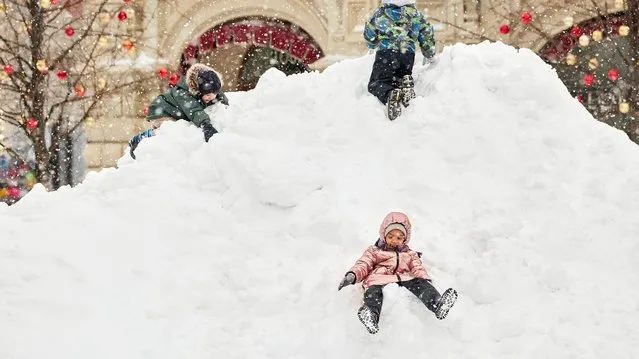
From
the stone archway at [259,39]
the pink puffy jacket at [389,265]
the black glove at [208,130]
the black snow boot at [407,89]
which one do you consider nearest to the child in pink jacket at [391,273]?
the pink puffy jacket at [389,265]

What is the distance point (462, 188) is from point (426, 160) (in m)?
0.40

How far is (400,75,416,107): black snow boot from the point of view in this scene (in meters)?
6.73

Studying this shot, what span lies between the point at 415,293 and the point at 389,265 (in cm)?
28

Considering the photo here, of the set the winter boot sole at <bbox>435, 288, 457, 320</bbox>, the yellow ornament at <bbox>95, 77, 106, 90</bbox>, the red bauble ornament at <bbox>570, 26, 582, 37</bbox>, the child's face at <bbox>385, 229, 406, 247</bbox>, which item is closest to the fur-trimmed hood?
the child's face at <bbox>385, 229, 406, 247</bbox>

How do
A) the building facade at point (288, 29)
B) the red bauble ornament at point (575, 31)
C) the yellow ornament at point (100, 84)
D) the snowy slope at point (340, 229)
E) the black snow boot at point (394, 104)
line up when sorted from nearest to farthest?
the snowy slope at point (340, 229)
the black snow boot at point (394, 104)
the red bauble ornament at point (575, 31)
the yellow ornament at point (100, 84)
the building facade at point (288, 29)

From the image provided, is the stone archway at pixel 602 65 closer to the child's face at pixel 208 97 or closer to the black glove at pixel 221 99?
the black glove at pixel 221 99

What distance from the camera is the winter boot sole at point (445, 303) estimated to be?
488cm

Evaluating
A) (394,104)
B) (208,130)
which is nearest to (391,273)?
(394,104)

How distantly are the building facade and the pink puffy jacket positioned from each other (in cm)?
903

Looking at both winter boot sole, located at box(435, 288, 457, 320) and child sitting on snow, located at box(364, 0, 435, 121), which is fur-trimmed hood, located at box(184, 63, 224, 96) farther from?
winter boot sole, located at box(435, 288, 457, 320)

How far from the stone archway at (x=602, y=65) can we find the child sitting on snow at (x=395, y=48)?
4846 millimetres

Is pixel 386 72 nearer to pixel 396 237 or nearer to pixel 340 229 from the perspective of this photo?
pixel 340 229

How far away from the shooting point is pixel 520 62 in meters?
6.82

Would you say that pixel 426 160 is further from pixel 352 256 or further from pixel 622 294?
pixel 622 294
